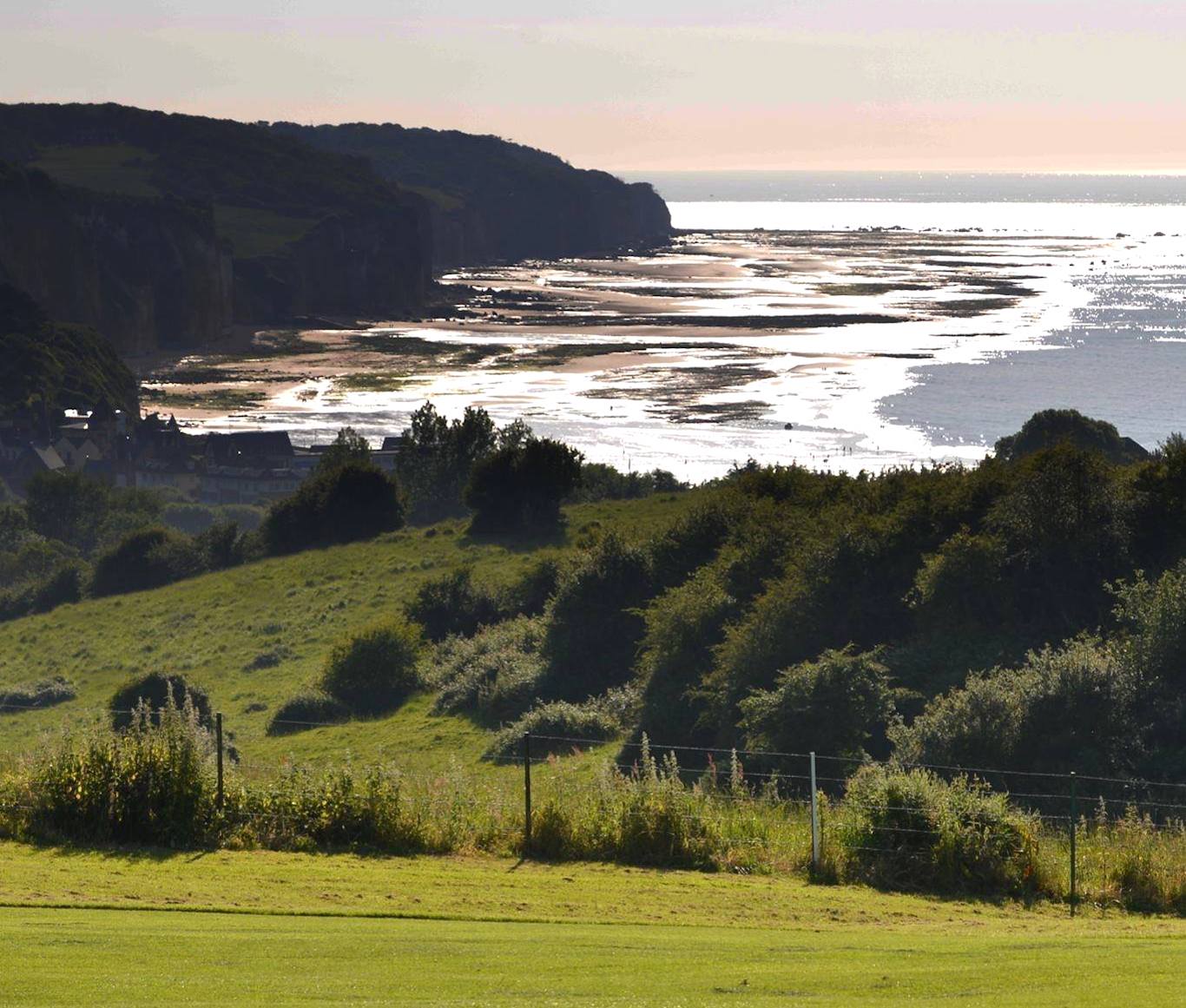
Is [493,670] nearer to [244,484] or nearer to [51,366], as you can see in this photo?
[244,484]

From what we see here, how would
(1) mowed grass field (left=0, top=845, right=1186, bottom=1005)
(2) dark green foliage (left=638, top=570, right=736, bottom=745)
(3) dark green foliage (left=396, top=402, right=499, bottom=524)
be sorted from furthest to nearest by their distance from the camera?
1. (3) dark green foliage (left=396, top=402, right=499, bottom=524)
2. (2) dark green foliage (left=638, top=570, right=736, bottom=745)
3. (1) mowed grass field (left=0, top=845, right=1186, bottom=1005)

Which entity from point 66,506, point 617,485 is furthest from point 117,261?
point 617,485

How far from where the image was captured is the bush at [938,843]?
53.4 ft

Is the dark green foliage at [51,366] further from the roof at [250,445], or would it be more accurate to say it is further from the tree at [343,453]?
the tree at [343,453]

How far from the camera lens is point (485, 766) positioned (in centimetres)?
3150

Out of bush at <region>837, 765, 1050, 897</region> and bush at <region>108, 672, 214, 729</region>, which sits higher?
bush at <region>837, 765, 1050, 897</region>

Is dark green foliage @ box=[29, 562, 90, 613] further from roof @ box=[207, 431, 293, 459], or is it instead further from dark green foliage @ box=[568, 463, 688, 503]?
roof @ box=[207, 431, 293, 459]

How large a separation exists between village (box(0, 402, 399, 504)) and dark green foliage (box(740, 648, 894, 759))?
208 ft

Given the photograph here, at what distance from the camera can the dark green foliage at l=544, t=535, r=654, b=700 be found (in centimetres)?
4006

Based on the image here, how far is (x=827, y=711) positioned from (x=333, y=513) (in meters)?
41.2

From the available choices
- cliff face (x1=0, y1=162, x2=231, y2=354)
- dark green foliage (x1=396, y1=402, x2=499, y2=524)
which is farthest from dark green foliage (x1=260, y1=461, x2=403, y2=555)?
cliff face (x1=0, y1=162, x2=231, y2=354)

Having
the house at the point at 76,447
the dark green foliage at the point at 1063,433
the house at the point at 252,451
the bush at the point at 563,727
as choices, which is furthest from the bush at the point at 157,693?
the house at the point at 76,447

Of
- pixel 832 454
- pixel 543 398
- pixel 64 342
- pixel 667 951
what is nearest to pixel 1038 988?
pixel 667 951

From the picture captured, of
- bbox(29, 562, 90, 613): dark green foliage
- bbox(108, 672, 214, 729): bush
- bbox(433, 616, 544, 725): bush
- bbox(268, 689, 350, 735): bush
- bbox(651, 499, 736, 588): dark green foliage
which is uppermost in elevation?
bbox(651, 499, 736, 588): dark green foliage
